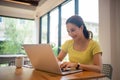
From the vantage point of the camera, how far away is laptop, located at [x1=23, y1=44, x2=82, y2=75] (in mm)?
1127

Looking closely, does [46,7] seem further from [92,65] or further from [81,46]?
[92,65]

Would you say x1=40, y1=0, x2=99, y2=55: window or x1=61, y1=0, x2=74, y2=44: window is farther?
x1=61, y1=0, x2=74, y2=44: window

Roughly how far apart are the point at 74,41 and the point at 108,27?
913 millimetres

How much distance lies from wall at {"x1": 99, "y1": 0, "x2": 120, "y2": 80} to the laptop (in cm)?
131

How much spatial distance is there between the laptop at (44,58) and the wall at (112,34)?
131 centimetres

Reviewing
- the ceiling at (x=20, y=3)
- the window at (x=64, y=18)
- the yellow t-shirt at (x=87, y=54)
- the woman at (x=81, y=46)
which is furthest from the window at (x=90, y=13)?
the ceiling at (x=20, y=3)

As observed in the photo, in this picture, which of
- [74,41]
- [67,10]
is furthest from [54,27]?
A: [74,41]

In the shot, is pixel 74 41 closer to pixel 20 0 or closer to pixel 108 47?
pixel 108 47

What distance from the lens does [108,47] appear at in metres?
2.46

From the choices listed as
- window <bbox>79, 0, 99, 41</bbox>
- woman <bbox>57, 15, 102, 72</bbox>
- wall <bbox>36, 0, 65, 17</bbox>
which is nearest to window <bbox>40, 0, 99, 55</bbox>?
window <bbox>79, 0, 99, 41</bbox>

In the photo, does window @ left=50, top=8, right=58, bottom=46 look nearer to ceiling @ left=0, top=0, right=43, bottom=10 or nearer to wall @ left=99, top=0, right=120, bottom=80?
ceiling @ left=0, top=0, right=43, bottom=10

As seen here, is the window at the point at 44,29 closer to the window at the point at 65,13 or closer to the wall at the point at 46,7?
the wall at the point at 46,7

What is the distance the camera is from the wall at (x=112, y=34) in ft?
7.80

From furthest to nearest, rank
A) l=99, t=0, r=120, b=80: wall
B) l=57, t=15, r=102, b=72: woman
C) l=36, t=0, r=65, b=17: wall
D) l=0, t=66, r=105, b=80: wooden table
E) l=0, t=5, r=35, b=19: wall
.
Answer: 1. l=0, t=5, r=35, b=19: wall
2. l=36, t=0, r=65, b=17: wall
3. l=99, t=0, r=120, b=80: wall
4. l=57, t=15, r=102, b=72: woman
5. l=0, t=66, r=105, b=80: wooden table
